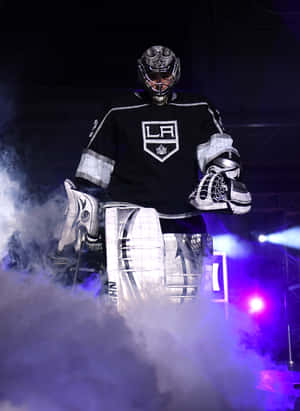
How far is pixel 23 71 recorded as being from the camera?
217 inches

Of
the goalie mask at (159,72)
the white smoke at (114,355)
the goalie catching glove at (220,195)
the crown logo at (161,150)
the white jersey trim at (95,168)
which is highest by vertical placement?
the goalie mask at (159,72)

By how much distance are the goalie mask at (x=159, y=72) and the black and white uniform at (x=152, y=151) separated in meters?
0.08

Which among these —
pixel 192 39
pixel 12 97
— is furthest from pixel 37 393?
pixel 12 97

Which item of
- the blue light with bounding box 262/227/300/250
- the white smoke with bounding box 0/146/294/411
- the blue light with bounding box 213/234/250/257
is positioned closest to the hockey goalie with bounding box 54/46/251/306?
the white smoke with bounding box 0/146/294/411

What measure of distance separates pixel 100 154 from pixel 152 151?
1.02 ft

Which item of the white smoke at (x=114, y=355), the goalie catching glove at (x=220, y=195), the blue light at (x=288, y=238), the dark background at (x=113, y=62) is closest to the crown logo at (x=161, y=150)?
the goalie catching glove at (x=220, y=195)

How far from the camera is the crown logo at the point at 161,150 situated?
9.45 ft

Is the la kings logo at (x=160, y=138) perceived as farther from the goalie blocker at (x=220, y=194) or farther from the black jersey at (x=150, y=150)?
the goalie blocker at (x=220, y=194)

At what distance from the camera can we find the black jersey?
2.86 meters

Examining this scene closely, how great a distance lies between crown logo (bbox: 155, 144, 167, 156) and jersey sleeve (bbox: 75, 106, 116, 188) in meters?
0.28

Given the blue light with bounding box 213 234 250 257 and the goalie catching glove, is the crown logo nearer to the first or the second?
the goalie catching glove

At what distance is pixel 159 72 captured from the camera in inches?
115

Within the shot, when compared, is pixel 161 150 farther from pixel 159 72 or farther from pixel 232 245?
pixel 232 245

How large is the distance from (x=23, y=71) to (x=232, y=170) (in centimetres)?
343
